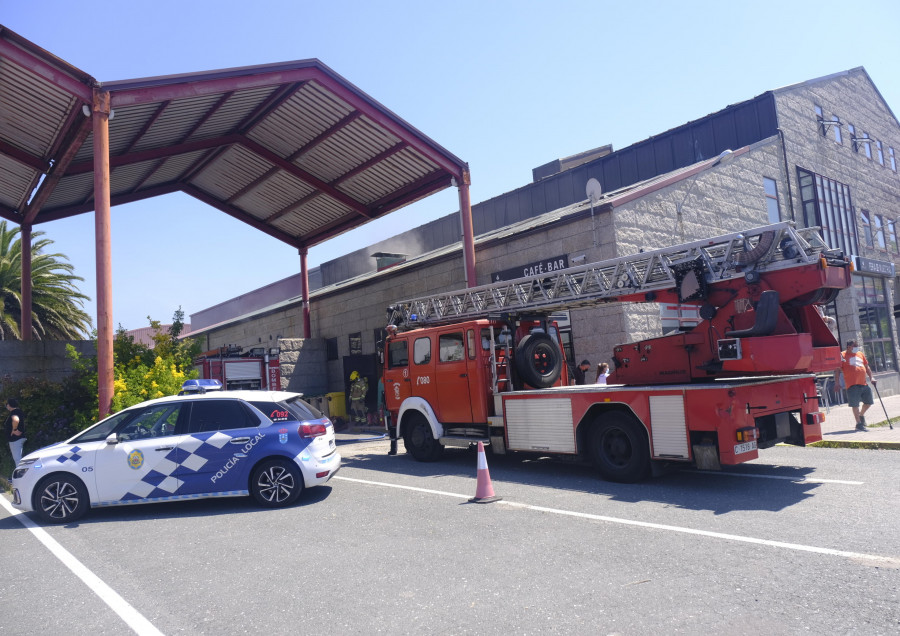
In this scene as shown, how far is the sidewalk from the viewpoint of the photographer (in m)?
11.0

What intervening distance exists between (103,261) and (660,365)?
10.3 metres

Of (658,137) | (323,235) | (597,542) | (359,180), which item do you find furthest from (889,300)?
(597,542)

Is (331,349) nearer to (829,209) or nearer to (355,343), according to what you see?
(355,343)

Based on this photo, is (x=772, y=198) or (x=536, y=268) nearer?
(x=536, y=268)

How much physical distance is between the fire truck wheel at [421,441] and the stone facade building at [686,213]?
15.3 feet

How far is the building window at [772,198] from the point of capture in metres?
20.0

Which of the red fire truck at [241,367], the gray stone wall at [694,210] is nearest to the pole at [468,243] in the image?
the gray stone wall at [694,210]

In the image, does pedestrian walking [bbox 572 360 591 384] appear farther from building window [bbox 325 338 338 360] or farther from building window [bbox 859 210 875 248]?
building window [bbox 859 210 875 248]

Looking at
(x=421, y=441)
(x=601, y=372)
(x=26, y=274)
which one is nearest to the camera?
Answer: (x=421, y=441)

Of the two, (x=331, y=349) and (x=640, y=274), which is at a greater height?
(x=331, y=349)

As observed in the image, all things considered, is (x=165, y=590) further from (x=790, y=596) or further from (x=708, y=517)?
(x=708, y=517)

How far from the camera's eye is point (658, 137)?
75.5 feet

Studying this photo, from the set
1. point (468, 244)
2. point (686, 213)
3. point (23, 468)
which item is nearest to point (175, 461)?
point (23, 468)

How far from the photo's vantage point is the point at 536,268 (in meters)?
16.2
